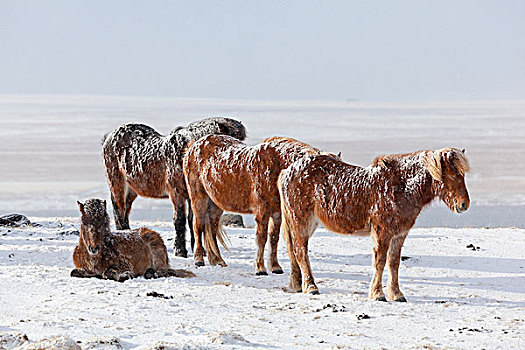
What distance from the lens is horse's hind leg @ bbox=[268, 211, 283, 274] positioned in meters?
9.46

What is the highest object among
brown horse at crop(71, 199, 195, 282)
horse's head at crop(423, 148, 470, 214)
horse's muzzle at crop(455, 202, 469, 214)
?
horse's head at crop(423, 148, 470, 214)

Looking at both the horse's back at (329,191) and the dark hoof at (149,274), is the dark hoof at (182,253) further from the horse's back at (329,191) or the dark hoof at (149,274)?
the horse's back at (329,191)

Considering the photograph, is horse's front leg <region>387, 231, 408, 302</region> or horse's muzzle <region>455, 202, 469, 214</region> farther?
horse's front leg <region>387, 231, 408, 302</region>

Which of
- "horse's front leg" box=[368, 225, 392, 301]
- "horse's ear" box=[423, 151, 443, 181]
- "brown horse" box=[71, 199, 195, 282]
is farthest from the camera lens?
"brown horse" box=[71, 199, 195, 282]

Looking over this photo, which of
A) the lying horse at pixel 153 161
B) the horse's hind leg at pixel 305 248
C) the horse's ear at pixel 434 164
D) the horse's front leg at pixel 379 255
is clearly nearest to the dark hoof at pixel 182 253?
the lying horse at pixel 153 161

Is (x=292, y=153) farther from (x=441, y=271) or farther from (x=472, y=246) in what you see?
(x=472, y=246)

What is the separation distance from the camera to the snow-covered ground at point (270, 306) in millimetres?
6023

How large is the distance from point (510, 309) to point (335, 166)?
97.8 inches

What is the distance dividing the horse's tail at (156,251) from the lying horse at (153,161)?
5.65 feet

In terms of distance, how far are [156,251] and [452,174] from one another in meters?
3.89

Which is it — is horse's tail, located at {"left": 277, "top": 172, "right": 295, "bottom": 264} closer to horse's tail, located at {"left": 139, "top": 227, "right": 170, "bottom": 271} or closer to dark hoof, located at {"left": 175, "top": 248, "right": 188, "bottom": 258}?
horse's tail, located at {"left": 139, "top": 227, "right": 170, "bottom": 271}

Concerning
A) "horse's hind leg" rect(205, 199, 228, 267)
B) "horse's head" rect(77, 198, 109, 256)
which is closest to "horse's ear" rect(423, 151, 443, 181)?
"horse's hind leg" rect(205, 199, 228, 267)

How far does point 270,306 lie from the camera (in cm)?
732

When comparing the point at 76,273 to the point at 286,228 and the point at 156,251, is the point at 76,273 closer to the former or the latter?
the point at 156,251
